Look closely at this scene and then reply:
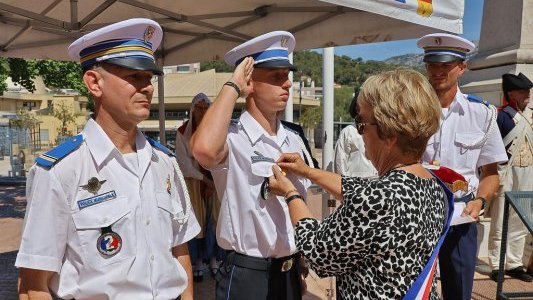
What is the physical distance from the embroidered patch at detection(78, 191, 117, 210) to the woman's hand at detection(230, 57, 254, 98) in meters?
0.70

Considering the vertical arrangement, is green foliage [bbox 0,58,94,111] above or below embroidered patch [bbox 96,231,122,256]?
above

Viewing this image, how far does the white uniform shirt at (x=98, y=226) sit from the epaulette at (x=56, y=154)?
0.04 feet

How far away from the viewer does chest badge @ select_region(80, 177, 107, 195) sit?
1.53m

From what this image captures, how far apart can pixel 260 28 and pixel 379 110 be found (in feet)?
10.4

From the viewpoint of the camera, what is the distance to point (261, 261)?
206 centimetres

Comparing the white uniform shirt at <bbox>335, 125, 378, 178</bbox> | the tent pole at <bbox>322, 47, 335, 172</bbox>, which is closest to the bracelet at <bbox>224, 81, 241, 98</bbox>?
the white uniform shirt at <bbox>335, 125, 378, 178</bbox>

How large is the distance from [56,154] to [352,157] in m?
4.27

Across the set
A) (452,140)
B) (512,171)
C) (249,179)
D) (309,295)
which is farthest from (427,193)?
(512,171)

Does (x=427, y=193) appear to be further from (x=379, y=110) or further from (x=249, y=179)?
(x=249, y=179)

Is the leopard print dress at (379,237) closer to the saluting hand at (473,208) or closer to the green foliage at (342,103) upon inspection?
the saluting hand at (473,208)

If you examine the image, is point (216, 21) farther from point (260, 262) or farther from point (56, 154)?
point (56, 154)

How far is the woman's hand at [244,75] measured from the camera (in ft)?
6.50

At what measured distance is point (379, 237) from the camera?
4.83 ft

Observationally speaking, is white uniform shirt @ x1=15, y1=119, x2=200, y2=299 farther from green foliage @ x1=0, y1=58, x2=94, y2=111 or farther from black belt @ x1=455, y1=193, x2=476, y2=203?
green foliage @ x1=0, y1=58, x2=94, y2=111
